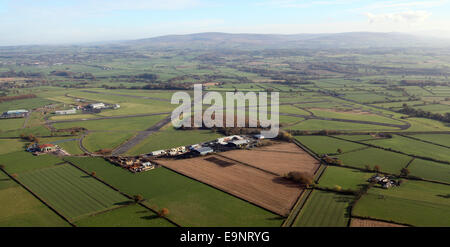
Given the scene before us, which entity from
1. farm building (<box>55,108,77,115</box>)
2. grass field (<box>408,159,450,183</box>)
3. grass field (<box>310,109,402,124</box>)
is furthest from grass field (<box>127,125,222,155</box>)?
grass field (<box>310,109,402,124</box>)

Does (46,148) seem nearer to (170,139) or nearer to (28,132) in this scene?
(28,132)

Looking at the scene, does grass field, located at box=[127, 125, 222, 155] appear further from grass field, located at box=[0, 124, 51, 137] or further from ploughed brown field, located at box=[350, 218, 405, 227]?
ploughed brown field, located at box=[350, 218, 405, 227]

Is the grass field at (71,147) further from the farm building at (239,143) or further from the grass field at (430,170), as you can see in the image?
the grass field at (430,170)

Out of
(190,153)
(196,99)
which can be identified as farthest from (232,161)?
(196,99)

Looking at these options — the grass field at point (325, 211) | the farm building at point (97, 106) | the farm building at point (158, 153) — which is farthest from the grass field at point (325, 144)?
the farm building at point (97, 106)
